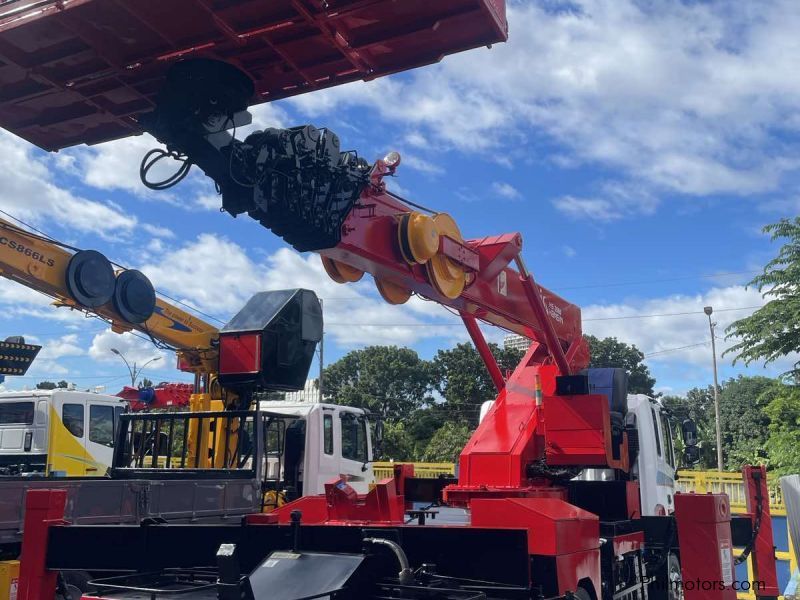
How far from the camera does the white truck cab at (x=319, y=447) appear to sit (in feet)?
Answer: 37.6

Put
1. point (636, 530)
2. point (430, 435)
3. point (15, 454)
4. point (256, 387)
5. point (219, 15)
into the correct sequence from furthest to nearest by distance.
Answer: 1. point (430, 435)
2. point (15, 454)
3. point (256, 387)
4. point (636, 530)
5. point (219, 15)

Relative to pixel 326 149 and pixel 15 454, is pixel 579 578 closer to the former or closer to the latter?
pixel 326 149

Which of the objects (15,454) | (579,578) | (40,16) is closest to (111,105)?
(40,16)

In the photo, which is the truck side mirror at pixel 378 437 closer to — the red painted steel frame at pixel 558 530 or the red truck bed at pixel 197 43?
the red painted steel frame at pixel 558 530

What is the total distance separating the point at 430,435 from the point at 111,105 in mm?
42391

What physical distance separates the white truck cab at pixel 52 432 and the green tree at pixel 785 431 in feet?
42.8

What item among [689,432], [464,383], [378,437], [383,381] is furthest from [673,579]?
[383,381]

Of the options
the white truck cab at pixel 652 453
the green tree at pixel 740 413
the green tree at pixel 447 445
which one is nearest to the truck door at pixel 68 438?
the white truck cab at pixel 652 453

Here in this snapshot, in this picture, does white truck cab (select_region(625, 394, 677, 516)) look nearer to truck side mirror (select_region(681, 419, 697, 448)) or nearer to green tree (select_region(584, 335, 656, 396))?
truck side mirror (select_region(681, 419, 697, 448))

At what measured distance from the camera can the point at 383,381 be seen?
51.3 metres

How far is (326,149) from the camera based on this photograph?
569cm

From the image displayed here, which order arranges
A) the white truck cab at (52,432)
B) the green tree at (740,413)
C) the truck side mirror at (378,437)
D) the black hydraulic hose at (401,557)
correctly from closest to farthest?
the black hydraulic hose at (401,557) → the truck side mirror at (378,437) → the white truck cab at (52,432) → the green tree at (740,413)

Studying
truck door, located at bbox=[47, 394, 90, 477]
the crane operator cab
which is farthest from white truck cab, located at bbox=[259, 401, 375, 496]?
truck door, located at bbox=[47, 394, 90, 477]

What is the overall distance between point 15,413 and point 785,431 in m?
14.7
